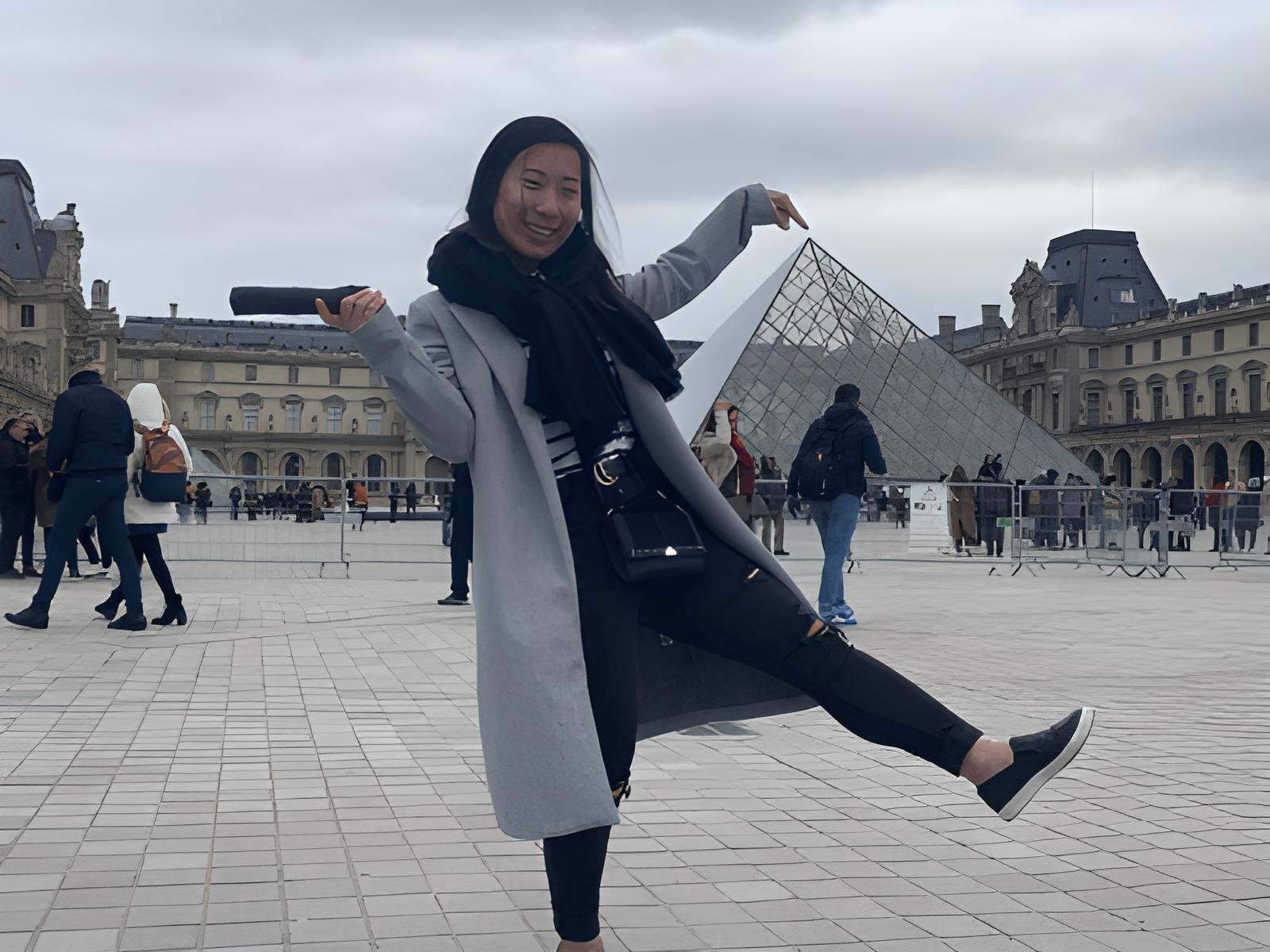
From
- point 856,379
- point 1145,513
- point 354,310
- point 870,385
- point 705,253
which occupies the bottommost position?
point 1145,513

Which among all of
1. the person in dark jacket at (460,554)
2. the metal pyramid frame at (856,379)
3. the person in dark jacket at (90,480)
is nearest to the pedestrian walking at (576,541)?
the person in dark jacket at (90,480)

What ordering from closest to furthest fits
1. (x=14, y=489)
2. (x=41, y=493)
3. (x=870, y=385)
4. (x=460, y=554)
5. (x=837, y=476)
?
(x=837, y=476) < (x=460, y=554) < (x=14, y=489) < (x=41, y=493) < (x=870, y=385)

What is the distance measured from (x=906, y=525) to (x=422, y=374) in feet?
43.4

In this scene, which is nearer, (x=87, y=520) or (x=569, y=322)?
(x=569, y=322)

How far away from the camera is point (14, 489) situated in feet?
36.9

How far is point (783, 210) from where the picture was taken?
8.56 feet

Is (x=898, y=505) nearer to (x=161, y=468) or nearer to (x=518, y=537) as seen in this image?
(x=161, y=468)

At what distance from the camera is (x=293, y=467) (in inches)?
3627

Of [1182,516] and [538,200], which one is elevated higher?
[538,200]

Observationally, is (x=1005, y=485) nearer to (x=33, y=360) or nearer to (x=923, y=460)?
(x=923, y=460)

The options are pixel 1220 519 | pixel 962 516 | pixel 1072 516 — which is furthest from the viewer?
pixel 1220 519

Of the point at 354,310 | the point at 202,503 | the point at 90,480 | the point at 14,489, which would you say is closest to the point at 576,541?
the point at 354,310

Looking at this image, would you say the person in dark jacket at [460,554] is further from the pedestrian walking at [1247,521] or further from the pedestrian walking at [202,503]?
the pedestrian walking at [1247,521]

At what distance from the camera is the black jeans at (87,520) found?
7184 mm
